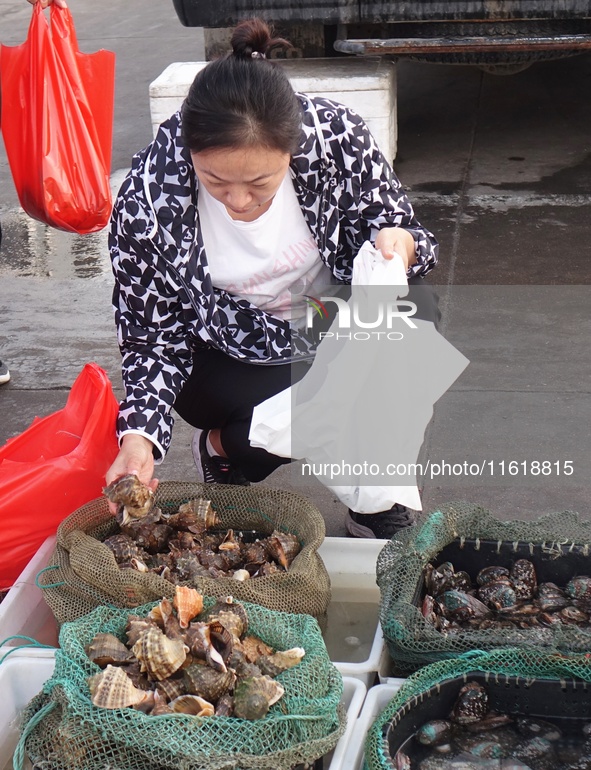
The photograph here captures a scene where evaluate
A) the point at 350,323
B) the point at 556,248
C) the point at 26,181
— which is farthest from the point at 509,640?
the point at 556,248

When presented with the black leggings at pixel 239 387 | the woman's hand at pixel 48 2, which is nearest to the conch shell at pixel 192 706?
the black leggings at pixel 239 387

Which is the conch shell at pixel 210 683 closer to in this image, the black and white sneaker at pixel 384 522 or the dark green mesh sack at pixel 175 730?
the dark green mesh sack at pixel 175 730

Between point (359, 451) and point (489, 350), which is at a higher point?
point (359, 451)

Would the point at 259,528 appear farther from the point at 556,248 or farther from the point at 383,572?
the point at 556,248

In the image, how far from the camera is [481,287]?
4484mm

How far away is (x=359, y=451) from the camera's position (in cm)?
238

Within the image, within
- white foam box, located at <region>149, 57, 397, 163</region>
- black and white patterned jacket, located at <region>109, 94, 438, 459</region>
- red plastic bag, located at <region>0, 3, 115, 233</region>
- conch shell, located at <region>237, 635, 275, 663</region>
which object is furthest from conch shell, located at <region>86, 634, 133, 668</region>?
white foam box, located at <region>149, 57, 397, 163</region>

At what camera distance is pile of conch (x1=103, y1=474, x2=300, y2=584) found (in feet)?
7.13

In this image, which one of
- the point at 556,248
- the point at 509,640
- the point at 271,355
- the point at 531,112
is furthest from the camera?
the point at 531,112

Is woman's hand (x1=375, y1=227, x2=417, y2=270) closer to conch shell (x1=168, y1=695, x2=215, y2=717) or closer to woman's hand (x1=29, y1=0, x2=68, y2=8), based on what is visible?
conch shell (x1=168, y1=695, x2=215, y2=717)

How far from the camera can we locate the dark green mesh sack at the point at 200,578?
2016 millimetres

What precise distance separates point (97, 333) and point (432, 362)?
2244 millimetres

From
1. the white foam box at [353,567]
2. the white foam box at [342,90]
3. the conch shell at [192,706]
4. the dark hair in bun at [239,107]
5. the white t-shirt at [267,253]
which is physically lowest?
the white foam box at [353,567]

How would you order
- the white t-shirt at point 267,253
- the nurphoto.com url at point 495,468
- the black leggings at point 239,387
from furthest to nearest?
the nurphoto.com url at point 495,468
the black leggings at point 239,387
the white t-shirt at point 267,253
